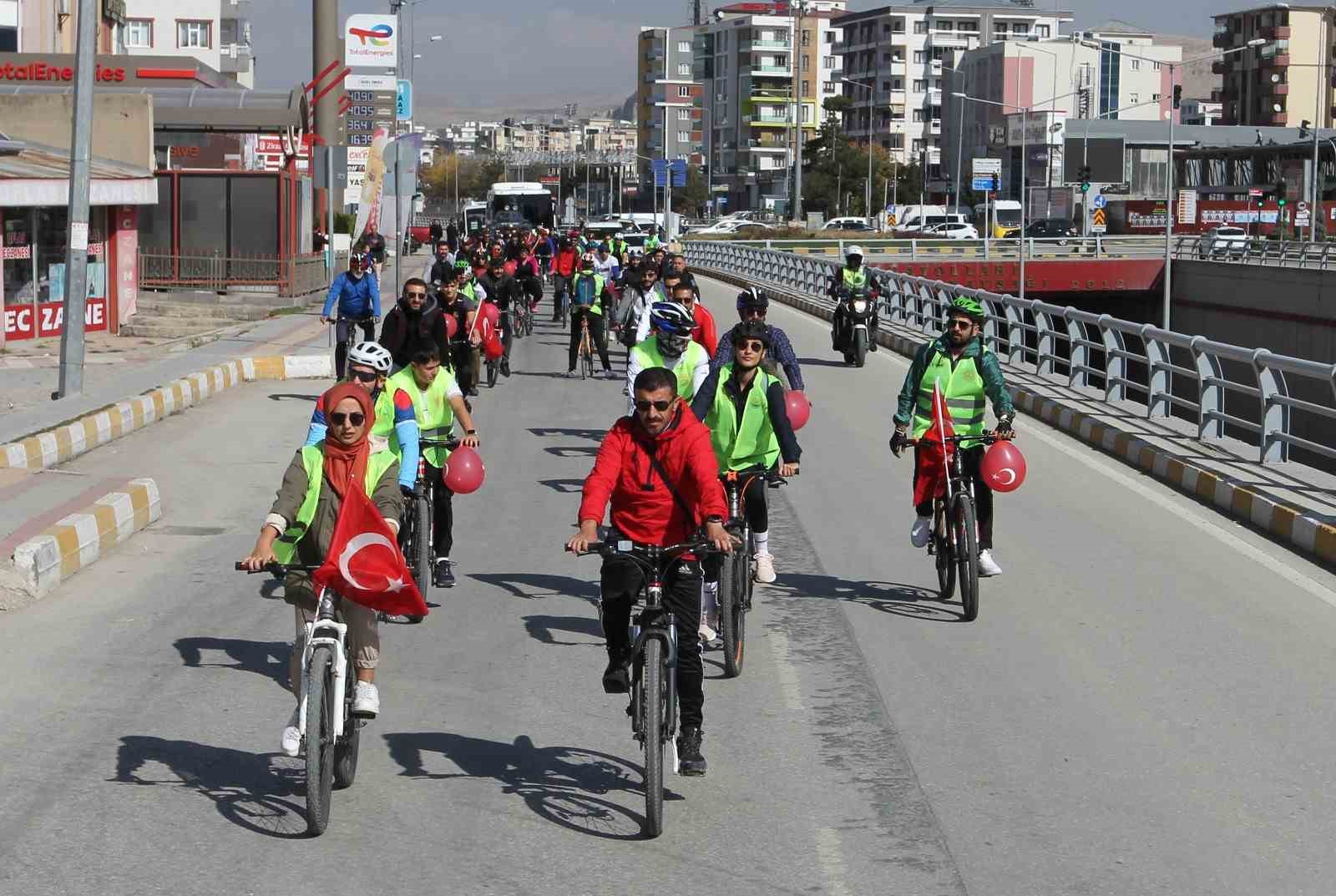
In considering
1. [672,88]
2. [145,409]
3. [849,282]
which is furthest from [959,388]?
[672,88]

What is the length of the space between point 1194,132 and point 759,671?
115 m

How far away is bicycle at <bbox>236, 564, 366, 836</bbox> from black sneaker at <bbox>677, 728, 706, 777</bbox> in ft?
3.87

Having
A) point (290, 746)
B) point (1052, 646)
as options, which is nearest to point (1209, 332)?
point (1052, 646)

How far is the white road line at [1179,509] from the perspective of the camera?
36.3 feet

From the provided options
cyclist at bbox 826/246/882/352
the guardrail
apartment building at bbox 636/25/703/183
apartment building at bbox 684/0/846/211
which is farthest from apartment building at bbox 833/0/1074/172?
cyclist at bbox 826/246/882/352

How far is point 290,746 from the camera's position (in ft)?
20.2

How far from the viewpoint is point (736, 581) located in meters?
8.58

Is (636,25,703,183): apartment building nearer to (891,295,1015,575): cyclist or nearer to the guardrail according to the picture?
the guardrail

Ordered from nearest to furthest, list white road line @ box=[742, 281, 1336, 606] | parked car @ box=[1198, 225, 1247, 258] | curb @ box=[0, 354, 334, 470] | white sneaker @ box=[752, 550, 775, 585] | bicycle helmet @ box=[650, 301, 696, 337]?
bicycle helmet @ box=[650, 301, 696, 337] < white sneaker @ box=[752, 550, 775, 585] < white road line @ box=[742, 281, 1336, 606] < curb @ box=[0, 354, 334, 470] < parked car @ box=[1198, 225, 1247, 258]

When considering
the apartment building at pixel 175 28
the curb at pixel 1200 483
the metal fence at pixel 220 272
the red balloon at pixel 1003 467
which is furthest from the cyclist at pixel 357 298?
the apartment building at pixel 175 28

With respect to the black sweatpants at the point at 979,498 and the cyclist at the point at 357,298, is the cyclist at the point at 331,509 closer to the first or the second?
the black sweatpants at the point at 979,498

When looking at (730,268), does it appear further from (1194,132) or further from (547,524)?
(1194,132)

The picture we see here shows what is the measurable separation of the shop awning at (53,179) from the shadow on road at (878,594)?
1853cm

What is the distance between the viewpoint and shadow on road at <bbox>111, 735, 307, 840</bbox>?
638 cm
